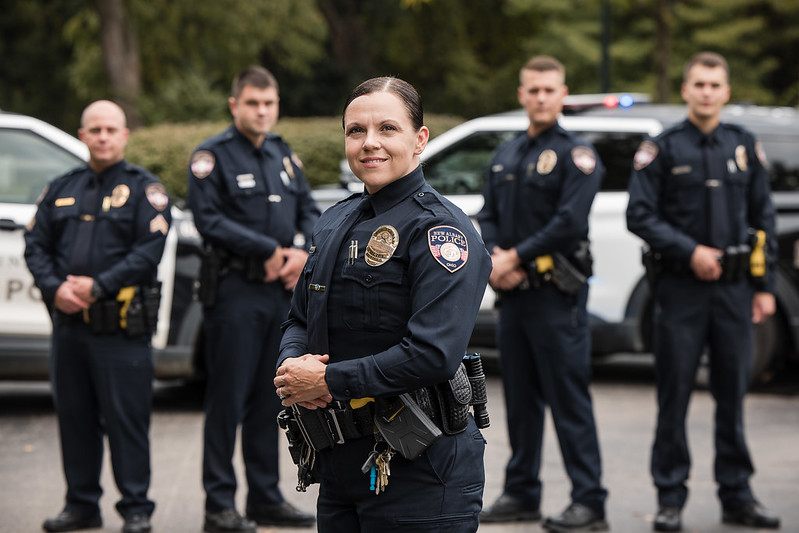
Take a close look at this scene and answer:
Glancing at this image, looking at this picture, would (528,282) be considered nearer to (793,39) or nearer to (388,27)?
(793,39)

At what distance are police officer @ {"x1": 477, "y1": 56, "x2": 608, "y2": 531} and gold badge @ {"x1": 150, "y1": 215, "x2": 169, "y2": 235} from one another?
64.1 inches

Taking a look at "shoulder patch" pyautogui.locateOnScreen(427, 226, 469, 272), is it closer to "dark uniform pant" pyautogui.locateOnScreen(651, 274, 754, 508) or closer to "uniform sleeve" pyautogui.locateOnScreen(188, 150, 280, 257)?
"uniform sleeve" pyautogui.locateOnScreen(188, 150, 280, 257)

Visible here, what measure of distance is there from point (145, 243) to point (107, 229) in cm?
20

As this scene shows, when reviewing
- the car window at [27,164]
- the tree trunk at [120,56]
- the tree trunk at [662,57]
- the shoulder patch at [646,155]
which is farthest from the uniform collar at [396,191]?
the tree trunk at [120,56]

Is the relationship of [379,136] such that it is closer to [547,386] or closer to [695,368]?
[547,386]

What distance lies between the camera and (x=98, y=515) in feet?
18.7

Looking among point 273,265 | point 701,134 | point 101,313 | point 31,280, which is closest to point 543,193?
point 701,134

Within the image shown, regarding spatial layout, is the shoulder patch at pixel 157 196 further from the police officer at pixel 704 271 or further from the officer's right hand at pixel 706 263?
the officer's right hand at pixel 706 263

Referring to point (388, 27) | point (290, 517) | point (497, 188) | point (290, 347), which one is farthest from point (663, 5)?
point (388, 27)

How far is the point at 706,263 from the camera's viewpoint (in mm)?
5660

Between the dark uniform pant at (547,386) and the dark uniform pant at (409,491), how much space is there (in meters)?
2.56

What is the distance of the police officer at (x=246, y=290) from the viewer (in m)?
5.72

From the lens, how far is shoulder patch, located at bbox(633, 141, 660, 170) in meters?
5.88

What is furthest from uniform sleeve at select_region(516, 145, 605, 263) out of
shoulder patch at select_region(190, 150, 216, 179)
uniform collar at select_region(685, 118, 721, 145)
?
shoulder patch at select_region(190, 150, 216, 179)
